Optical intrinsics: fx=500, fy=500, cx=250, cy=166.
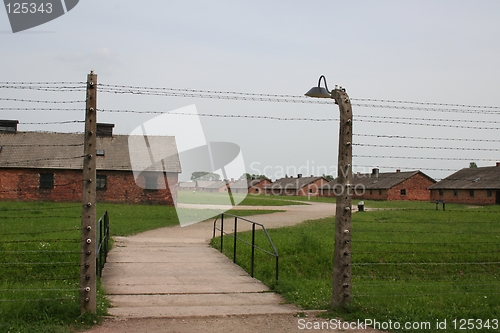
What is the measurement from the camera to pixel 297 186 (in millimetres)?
82062

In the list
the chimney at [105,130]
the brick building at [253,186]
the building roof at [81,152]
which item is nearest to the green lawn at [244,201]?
the building roof at [81,152]

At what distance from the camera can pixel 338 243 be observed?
6.42 m

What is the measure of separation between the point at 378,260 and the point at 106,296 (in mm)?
7687

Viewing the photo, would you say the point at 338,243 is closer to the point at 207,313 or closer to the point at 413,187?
the point at 207,313

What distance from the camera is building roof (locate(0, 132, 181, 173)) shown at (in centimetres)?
3331

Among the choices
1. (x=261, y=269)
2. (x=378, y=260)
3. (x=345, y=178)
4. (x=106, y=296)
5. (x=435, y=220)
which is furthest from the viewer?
(x=435, y=220)

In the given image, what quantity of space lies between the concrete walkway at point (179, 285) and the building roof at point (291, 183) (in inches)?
2684

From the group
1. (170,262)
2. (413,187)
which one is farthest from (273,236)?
(413,187)

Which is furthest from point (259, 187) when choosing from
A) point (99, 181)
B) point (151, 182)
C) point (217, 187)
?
point (99, 181)

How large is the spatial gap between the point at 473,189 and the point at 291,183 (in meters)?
42.9

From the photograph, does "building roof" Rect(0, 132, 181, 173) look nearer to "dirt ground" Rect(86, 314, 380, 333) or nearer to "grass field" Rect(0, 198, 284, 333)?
→ "grass field" Rect(0, 198, 284, 333)

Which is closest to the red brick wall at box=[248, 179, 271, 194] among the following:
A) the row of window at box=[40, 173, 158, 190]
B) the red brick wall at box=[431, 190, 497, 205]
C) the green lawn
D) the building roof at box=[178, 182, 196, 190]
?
the green lawn

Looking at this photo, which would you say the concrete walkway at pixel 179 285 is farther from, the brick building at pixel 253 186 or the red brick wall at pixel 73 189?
the brick building at pixel 253 186

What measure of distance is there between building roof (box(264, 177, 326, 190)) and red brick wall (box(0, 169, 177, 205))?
1863 inches
